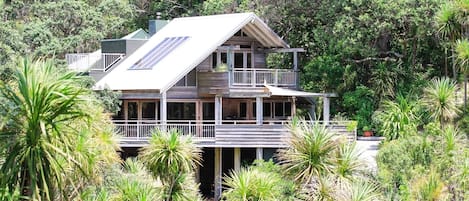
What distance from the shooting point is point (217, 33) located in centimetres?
3728

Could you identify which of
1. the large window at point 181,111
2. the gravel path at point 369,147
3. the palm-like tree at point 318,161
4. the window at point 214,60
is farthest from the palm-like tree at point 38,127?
the window at point 214,60

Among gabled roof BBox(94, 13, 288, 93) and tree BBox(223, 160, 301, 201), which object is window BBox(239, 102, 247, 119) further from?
tree BBox(223, 160, 301, 201)

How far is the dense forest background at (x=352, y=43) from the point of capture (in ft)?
122

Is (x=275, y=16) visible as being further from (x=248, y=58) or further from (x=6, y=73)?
(x=6, y=73)

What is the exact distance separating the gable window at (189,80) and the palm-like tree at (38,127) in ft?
68.3

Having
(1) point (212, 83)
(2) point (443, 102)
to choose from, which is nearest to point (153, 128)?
(1) point (212, 83)

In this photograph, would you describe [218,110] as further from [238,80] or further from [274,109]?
[274,109]

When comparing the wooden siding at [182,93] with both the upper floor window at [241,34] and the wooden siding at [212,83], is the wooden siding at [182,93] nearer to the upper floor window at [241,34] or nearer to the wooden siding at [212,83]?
the wooden siding at [212,83]

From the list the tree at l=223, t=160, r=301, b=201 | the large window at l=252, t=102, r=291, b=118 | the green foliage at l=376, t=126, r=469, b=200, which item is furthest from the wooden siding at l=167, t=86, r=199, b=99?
the tree at l=223, t=160, r=301, b=201

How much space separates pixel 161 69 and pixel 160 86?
1.92 metres

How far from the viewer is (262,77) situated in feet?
124

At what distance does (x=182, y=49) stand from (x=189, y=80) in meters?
1.18

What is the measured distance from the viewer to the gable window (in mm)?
37281

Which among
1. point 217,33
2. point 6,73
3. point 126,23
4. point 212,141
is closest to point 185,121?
point 212,141
